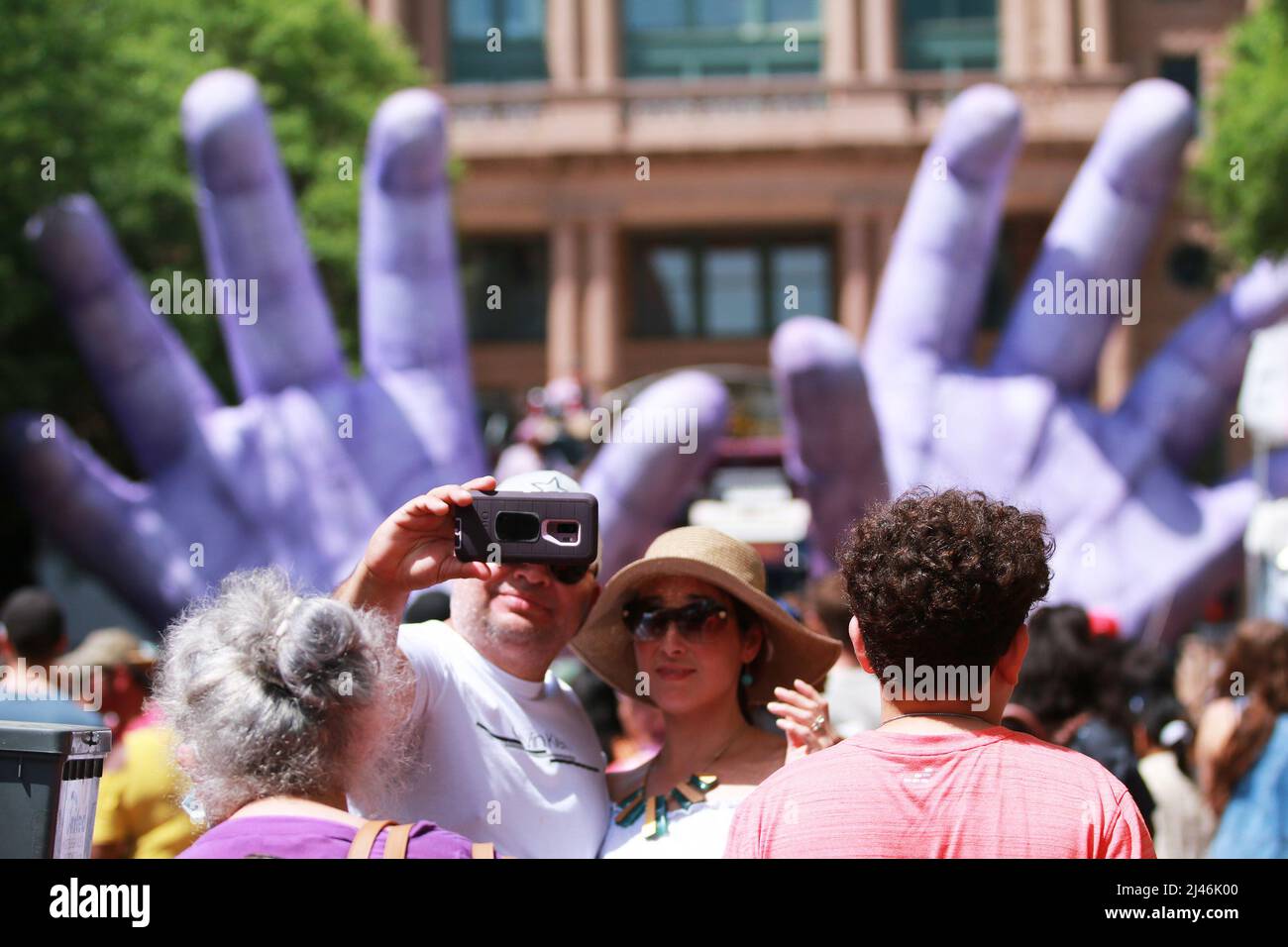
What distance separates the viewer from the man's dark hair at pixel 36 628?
214 inches

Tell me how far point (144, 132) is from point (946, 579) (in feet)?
54.7

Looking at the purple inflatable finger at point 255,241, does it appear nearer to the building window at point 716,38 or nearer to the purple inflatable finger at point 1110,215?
the purple inflatable finger at point 1110,215

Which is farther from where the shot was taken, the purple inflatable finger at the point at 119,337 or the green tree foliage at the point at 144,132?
the green tree foliage at the point at 144,132

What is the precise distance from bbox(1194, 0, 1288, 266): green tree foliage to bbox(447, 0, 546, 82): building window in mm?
18805

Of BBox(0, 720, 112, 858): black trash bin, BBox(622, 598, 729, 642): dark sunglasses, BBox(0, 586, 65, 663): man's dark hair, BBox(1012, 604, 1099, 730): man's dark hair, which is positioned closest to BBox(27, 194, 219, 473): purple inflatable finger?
BBox(0, 586, 65, 663): man's dark hair

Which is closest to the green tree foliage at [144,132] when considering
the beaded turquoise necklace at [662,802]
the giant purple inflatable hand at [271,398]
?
the giant purple inflatable hand at [271,398]

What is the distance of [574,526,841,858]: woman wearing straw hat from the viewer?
3.10m

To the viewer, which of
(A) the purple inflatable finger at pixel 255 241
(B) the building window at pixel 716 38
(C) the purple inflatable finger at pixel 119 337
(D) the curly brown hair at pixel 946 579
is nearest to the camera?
(D) the curly brown hair at pixel 946 579

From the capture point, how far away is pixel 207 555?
13531 mm

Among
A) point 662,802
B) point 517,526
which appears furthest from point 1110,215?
point 517,526

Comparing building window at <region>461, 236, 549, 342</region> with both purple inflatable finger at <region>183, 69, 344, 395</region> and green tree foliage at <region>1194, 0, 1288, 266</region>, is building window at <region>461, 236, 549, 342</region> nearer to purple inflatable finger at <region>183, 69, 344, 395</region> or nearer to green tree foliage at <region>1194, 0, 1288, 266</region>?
green tree foliage at <region>1194, 0, 1288, 266</region>

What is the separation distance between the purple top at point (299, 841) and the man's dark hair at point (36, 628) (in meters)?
3.57
